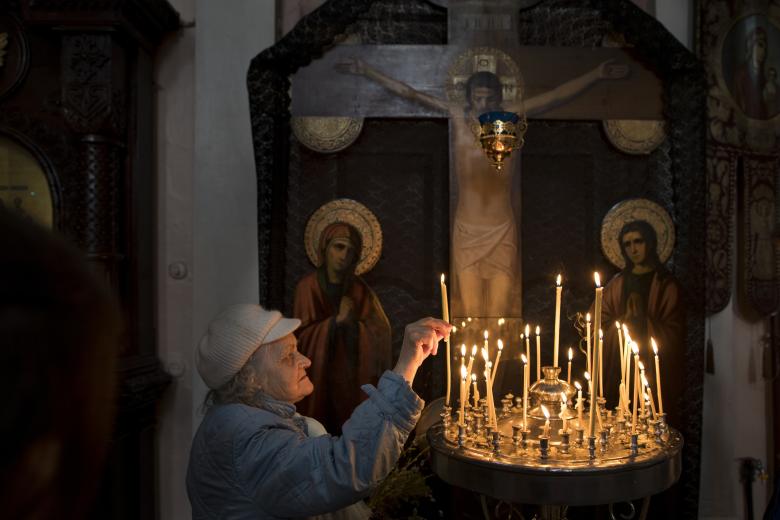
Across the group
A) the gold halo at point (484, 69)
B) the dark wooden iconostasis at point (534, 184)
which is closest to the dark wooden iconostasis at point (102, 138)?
the dark wooden iconostasis at point (534, 184)

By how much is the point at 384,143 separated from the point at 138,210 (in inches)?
50.3

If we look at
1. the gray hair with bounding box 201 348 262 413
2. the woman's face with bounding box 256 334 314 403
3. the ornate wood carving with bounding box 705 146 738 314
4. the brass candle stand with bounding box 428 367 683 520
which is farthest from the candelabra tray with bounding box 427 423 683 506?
the ornate wood carving with bounding box 705 146 738 314

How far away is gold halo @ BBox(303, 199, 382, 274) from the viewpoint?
3.17m

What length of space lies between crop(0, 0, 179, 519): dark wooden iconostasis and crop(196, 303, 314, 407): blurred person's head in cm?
121

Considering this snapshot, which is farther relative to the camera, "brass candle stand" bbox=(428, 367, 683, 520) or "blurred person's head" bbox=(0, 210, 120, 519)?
"brass candle stand" bbox=(428, 367, 683, 520)

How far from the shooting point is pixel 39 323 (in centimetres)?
38

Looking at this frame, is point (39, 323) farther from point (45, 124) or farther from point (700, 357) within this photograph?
point (700, 357)

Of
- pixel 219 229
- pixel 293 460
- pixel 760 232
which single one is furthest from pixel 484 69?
pixel 293 460

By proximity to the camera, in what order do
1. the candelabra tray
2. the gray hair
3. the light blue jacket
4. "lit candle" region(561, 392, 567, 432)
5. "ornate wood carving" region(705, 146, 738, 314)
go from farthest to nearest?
"ornate wood carving" region(705, 146, 738, 314), "lit candle" region(561, 392, 567, 432), the gray hair, the candelabra tray, the light blue jacket

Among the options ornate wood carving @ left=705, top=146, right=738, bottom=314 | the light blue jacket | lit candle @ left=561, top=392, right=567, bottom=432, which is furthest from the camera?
ornate wood carving @ left=705, top=146, right=738, bottom=314

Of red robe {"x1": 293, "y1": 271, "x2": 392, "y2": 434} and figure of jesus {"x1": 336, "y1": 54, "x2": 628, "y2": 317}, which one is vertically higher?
figure of jesus {"x1": 336, "y1": 54, "x2": 628, "y2": 317}

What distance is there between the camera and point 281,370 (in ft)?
6.16

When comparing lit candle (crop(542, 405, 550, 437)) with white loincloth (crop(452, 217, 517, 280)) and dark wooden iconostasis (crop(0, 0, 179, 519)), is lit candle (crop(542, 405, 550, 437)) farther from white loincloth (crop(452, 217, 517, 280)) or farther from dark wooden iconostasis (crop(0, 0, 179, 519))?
dark wooden iconostasis (crop(0, 0, 179, 519))

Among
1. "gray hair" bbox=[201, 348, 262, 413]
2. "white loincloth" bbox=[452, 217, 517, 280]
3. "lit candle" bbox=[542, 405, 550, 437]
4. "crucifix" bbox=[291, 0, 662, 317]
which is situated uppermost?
"crucifix" bbox=[291, 0, 662, 317]
